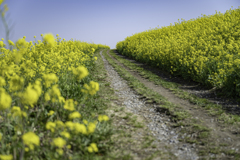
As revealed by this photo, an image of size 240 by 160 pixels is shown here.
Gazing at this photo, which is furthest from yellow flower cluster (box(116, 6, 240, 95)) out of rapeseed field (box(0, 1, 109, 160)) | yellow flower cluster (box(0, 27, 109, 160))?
yellow flower cluster (box(0, 27, 109, 160))

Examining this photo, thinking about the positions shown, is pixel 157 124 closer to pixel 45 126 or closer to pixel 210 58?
pixel 45 126

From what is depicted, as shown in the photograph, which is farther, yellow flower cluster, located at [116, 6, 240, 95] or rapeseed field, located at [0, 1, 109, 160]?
yellow flower cluster, located at [116, 6, 240, 95]

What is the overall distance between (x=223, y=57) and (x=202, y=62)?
1.10 metres

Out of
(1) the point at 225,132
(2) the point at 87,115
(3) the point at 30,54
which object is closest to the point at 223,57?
(1) the point at 225,132

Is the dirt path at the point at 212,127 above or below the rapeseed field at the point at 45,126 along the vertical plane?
below

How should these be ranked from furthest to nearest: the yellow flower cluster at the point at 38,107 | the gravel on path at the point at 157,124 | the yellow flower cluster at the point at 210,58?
the yellow flower cluster at the point at 210,58, the gravel on path at the point at 157,124, the yellow flower cluster at the point at 38,107

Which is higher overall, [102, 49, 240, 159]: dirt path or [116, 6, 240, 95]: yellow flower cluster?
[116, 6, 240, 95]: yellow flower cluster

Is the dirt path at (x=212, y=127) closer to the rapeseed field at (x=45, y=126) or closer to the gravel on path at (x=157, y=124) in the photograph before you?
the gravel on path at (x=157, y=124)

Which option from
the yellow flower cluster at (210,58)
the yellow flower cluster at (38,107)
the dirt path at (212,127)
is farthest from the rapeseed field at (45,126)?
the yellow flower cluster at (210,58)

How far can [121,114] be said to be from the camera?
5227 millimetres

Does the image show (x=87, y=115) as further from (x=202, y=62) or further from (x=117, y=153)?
(x=202, y=62)

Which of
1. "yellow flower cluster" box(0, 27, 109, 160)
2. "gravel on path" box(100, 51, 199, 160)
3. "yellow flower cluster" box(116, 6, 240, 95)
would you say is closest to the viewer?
"yellow flower cluster" box(0, 27, 109, 160)

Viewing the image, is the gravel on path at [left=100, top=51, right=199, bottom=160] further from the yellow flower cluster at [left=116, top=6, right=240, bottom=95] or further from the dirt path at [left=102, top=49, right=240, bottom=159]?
the yellow flower cluster at [left=116, top=6, right=240, bottom=95]

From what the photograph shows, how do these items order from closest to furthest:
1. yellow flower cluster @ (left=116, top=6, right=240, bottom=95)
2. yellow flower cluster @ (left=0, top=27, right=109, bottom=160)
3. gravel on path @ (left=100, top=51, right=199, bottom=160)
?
yellow flower cluster @ (left=0, top=27, right=109, bottom=160)
gravel on path @ (left=100, top=51, right=199, bottom=160)
yellow flower cluster @ (left=116, top=6, right=240, bottom=95)
